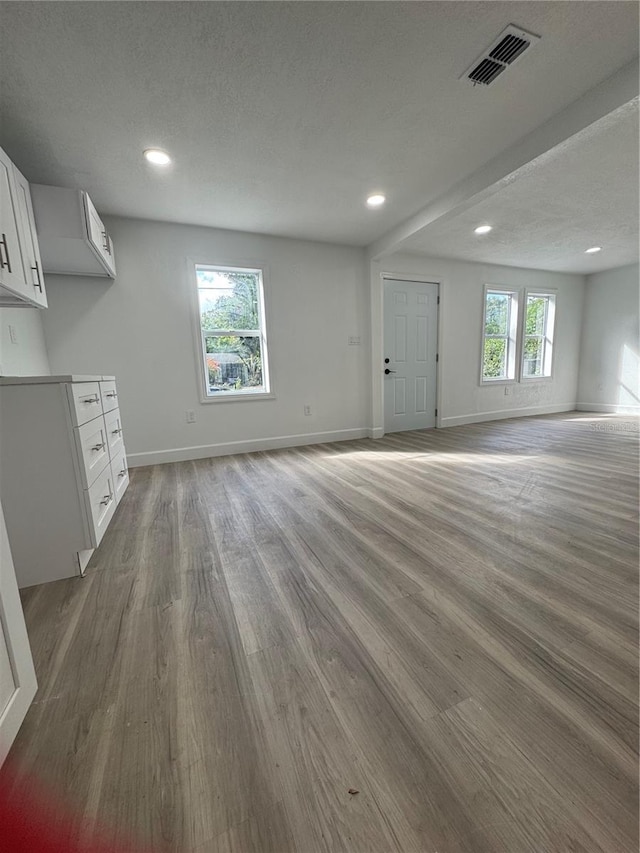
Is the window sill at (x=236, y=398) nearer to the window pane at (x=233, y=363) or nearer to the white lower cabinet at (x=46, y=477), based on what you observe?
the window pane at (x=233, y=363)

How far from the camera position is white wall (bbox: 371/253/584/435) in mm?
4555

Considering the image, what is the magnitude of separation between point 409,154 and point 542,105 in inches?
31.4

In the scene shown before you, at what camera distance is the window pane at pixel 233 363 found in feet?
12.4

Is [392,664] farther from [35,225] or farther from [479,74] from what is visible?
[35,225]

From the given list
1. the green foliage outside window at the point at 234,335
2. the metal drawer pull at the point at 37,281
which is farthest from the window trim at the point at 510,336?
the metal drawer pull at the point at 37,281

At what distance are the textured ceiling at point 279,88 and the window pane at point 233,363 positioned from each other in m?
1.45

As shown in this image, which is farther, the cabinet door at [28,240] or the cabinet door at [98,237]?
the cabinet door at [98,237]

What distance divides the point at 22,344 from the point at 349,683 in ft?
10.6

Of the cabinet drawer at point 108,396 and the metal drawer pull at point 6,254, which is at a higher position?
the metal drawer pull at point 6,254

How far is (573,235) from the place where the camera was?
414cm

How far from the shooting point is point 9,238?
5.87 feet

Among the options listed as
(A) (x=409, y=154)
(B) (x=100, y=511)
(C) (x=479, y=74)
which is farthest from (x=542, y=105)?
(B) (x=100, y=511)

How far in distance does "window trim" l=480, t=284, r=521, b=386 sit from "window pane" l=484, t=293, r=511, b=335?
7 centimetres

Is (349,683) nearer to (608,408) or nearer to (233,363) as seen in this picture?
(233,363)
